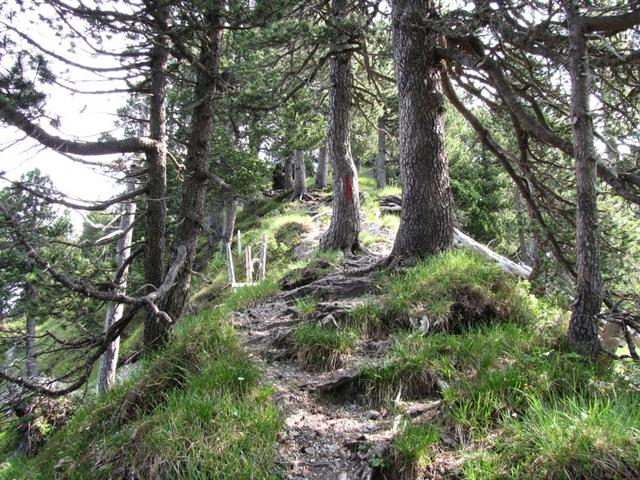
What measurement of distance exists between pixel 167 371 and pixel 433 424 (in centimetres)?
268

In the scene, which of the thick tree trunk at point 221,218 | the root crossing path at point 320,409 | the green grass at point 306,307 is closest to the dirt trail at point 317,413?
the root crossing path at point 320,409

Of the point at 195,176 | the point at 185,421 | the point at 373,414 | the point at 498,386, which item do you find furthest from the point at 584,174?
the point at 195,176

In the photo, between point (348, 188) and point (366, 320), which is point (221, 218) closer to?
point (348, 188)

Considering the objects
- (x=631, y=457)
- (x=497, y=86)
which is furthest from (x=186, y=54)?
(x=631, y=457)

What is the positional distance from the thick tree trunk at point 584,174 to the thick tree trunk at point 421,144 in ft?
8.64

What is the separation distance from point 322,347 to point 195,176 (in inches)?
127

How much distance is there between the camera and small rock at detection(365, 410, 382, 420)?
3.71m

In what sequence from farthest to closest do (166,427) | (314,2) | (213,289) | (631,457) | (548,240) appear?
(213,289), (314,2), (548,240), (166,427), (631,457)

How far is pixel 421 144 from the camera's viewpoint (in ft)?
20.1

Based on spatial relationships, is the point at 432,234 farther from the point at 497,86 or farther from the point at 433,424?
the point at 433,424

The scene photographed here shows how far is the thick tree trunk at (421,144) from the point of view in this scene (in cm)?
604

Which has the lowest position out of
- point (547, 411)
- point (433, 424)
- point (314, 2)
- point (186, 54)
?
point (433, 424)

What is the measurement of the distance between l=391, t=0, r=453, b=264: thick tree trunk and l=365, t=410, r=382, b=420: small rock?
278 cm

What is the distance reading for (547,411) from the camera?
9.78 feet
